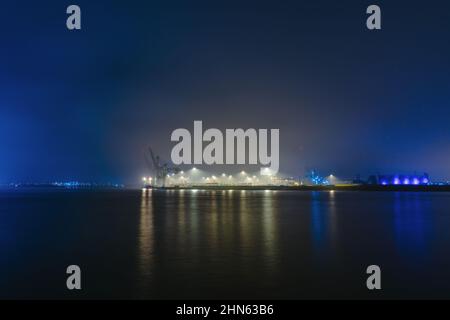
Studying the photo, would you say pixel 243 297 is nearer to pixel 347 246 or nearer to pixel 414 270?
pixel 414 270

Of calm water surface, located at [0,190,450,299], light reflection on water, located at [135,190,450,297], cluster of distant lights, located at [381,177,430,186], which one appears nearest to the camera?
calm water surface, located at [0,190,450,299]

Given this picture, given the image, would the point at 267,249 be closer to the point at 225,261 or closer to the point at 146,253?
the point at 225,261

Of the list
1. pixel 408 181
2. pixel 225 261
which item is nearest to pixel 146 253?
pixel 225 261

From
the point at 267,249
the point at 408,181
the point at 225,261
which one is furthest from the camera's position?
the point at 408,181

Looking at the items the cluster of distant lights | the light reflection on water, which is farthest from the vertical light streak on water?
the cluster of distant lights

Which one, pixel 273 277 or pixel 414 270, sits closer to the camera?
pixel 273 277

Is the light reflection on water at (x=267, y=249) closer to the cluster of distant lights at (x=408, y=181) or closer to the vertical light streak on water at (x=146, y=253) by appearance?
the vertical light streak on water at (x=146, y=253)

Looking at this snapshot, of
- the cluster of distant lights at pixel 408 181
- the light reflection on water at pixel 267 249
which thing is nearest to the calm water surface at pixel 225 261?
the light reflection on water at pixel 267 249

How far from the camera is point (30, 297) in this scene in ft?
41.5

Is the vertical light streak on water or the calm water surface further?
the vertical light streak on water

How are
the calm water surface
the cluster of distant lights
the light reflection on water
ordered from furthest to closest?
the cluster of distant lights < the light reflection on water < the calm water surface

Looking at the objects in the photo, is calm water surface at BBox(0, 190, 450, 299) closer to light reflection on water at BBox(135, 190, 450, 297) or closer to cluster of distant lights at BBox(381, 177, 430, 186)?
light reflection on water at BBox(135, 190, 450, 297)

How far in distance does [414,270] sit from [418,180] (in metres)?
188
